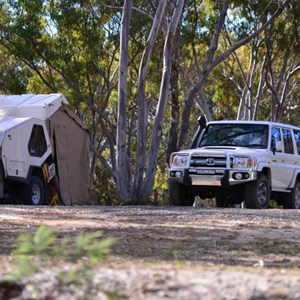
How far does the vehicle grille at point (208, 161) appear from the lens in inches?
663

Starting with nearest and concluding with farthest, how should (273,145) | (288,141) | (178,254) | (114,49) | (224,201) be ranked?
(178,254)
(273,145)
(288,141)
(224,201)
(114,49)

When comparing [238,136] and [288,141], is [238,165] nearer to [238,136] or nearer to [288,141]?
[238,136]

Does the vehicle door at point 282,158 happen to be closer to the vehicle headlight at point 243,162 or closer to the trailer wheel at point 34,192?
the vehicle headlight at point 243,162

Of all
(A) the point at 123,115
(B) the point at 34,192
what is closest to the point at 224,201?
(A) the point at 123,115

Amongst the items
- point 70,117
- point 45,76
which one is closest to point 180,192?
point 70,117

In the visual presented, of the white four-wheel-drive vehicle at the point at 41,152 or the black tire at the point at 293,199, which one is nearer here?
the black tire at the point at 293,199

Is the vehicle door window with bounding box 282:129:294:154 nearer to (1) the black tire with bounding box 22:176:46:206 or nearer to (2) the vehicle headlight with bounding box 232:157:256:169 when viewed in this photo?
(2) the vehicle headlight with bounding box 232:157:256:169

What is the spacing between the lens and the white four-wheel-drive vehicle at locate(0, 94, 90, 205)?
19.1 m

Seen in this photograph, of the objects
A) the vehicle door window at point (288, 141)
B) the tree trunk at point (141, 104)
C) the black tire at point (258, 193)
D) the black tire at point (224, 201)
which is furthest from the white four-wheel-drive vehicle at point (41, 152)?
the vehicle door window at point (288, 141)

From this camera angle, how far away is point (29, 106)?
20.2 meters

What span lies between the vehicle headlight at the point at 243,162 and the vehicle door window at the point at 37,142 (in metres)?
5.56

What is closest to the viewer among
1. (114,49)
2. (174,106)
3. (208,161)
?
(208,161)

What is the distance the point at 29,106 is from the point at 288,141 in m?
6.50

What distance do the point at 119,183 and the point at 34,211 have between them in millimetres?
6895
